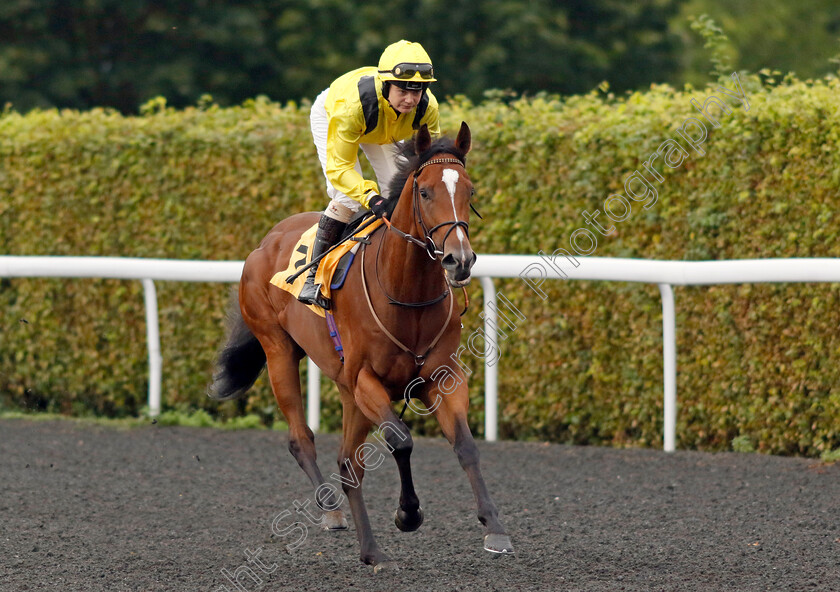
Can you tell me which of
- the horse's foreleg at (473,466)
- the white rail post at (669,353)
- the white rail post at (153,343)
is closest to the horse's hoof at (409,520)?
the horse's foreleg at (473,466)

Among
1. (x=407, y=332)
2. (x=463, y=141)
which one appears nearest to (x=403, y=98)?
(x=463, y=141)

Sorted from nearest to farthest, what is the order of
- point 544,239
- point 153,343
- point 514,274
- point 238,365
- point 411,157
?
point 411,157, point 238,365, point 514,274, point 544,239, point 153,343

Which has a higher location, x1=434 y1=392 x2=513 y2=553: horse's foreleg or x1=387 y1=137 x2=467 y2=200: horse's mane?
x1=387 y1=137 x2=467 y2=200: horse's mane

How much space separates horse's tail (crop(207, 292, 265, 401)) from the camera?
22.0 feet

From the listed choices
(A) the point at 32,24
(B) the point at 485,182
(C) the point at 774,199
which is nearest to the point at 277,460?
(B) the point at 485,182

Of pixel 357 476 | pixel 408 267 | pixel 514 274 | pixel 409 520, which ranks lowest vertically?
pixel 409 520

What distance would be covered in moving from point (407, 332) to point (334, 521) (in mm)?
1146

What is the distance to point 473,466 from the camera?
4.67 metres

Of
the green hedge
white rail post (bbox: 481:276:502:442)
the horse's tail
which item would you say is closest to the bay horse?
the horse's tail

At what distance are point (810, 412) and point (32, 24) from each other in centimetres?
1373

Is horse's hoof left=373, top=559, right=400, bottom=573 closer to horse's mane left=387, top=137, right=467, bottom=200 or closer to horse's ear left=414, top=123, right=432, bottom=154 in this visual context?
horse's mane left=387, top=137, right=467, bottom=200

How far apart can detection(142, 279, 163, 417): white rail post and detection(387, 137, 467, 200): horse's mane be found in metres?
4.14

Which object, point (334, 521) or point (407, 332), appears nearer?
point (407, 332)

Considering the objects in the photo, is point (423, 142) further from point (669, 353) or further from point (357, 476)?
point (669, 353)
